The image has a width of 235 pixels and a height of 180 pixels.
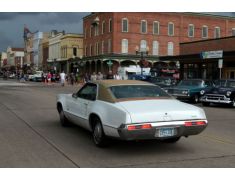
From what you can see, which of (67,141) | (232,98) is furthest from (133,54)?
(67,141)

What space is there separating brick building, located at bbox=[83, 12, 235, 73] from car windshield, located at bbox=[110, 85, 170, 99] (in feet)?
174

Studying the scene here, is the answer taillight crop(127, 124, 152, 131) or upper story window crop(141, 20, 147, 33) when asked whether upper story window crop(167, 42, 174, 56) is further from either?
taillight crop(127, 124, 152, 131)

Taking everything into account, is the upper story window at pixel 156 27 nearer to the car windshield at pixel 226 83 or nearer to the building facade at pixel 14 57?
the car windshield at pixel 226 83

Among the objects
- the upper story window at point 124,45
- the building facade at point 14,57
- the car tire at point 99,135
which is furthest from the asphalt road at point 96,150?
the building facade at point 14,57

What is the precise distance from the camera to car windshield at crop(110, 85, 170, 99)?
828cm

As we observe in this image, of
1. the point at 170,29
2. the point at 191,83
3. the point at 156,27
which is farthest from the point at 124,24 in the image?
the point at 191,83

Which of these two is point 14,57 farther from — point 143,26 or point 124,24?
point 124,24

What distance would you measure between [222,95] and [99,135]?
11918 millimetres

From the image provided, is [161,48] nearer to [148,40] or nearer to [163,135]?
[148,40]

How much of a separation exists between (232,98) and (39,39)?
9654 cm

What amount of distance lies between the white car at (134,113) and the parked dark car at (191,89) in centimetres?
1264

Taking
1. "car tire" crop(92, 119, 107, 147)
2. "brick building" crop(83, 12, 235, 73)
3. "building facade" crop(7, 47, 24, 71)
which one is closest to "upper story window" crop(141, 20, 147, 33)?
"brick building" crop(83, 12, 235, 73)

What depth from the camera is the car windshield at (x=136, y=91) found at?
8.28 metres

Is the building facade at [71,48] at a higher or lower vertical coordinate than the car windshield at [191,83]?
higher
